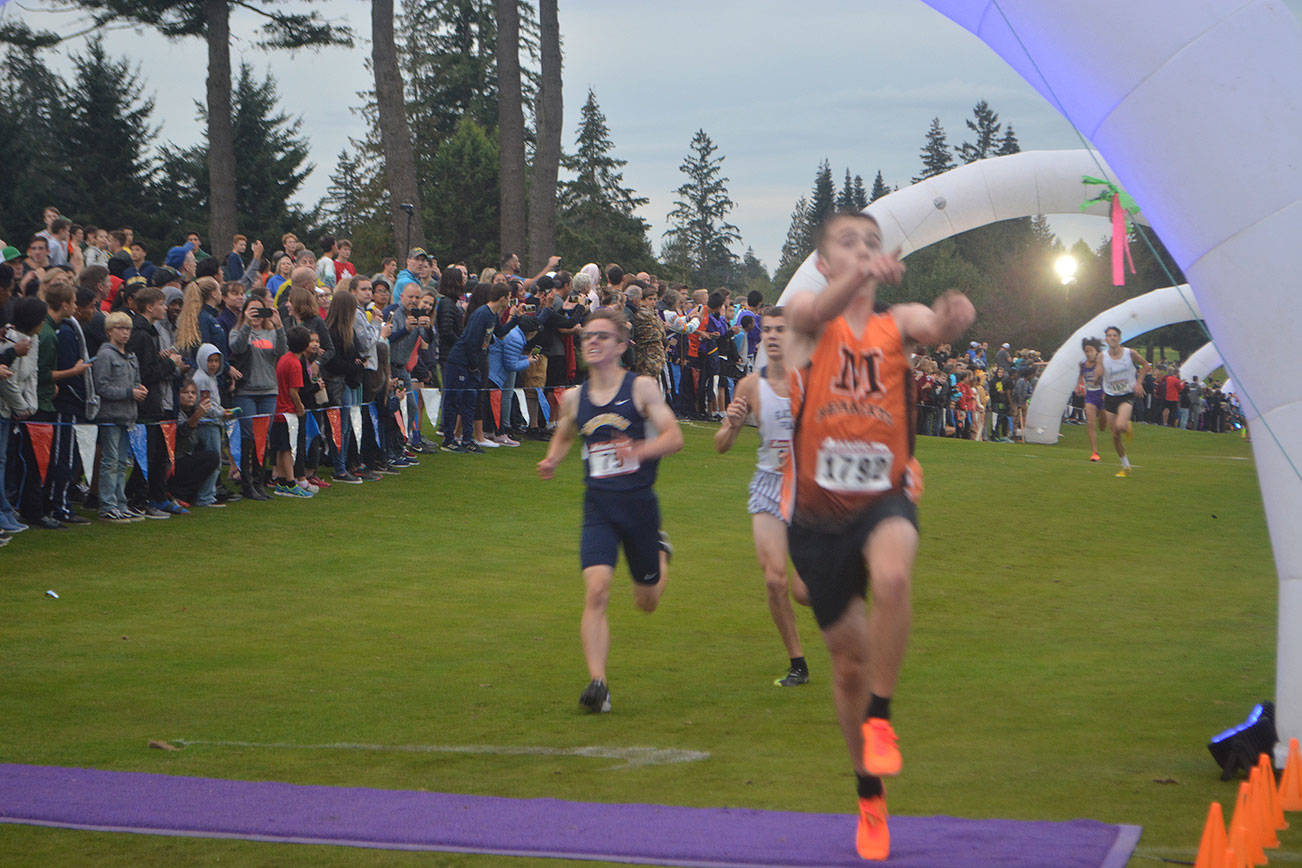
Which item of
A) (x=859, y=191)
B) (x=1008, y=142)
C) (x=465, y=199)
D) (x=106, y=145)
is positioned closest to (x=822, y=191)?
(x=859, y=191)

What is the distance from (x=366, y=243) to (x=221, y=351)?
138 feet

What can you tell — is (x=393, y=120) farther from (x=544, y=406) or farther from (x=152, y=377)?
(x=152, y=377)

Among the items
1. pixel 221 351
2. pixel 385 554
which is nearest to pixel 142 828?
pixel 385 554

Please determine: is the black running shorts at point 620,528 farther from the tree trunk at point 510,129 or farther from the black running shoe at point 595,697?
the tree trunk at point 510,129

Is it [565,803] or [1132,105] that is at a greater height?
[1132,105]

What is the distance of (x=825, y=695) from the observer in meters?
7.62

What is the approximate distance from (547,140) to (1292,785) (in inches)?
900

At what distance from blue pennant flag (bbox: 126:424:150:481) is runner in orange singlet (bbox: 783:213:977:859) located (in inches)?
348

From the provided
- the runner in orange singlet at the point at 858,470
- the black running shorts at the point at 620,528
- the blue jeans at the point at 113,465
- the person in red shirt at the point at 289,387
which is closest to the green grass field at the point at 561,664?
the blue jeans at the point at 113,465

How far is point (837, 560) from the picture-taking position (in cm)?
475

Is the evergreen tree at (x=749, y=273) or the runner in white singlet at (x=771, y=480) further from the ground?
the evergreen tree at (x=749, y=273)

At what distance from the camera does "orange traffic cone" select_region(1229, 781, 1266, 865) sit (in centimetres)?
432

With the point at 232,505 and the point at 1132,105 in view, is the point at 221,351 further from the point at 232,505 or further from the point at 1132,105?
the point at 1132,105

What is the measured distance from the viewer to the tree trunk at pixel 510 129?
25.7 m
